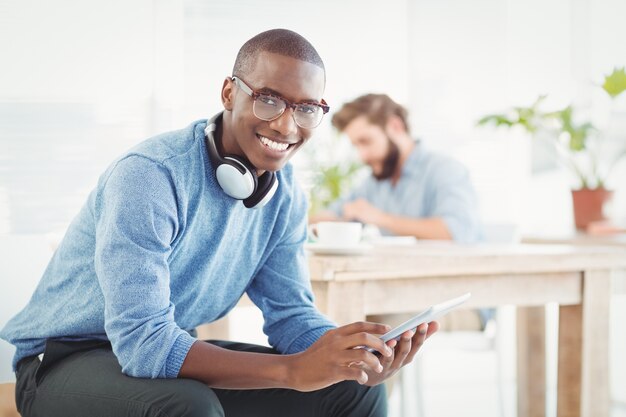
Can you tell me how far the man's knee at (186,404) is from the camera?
1.17 metres

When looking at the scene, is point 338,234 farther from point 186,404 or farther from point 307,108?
point 186,404

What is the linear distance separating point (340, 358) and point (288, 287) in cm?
41

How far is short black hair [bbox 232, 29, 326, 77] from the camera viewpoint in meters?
1.38

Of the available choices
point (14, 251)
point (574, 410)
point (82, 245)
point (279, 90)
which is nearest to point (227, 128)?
point (279, 90)

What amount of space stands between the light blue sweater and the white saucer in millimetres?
307

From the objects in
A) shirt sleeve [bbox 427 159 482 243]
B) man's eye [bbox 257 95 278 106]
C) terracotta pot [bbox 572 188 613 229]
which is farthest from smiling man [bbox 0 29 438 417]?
terracotta pot [bbox 572 188 613 229]

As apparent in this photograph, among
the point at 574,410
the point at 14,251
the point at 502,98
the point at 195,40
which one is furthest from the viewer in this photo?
the point at 502,98

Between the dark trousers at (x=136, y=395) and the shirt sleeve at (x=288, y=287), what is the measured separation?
0.18 ft

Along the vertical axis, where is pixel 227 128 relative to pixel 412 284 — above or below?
above

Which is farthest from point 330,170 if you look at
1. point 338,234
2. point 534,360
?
point 338,234

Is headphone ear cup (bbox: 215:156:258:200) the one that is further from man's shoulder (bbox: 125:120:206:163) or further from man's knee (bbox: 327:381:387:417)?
man's knee (bbox: 327:381:387:417)

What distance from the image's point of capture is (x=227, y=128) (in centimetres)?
145

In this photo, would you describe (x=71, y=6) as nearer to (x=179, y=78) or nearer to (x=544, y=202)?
(x=179, y=78)

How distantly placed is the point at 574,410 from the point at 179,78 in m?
3.33
